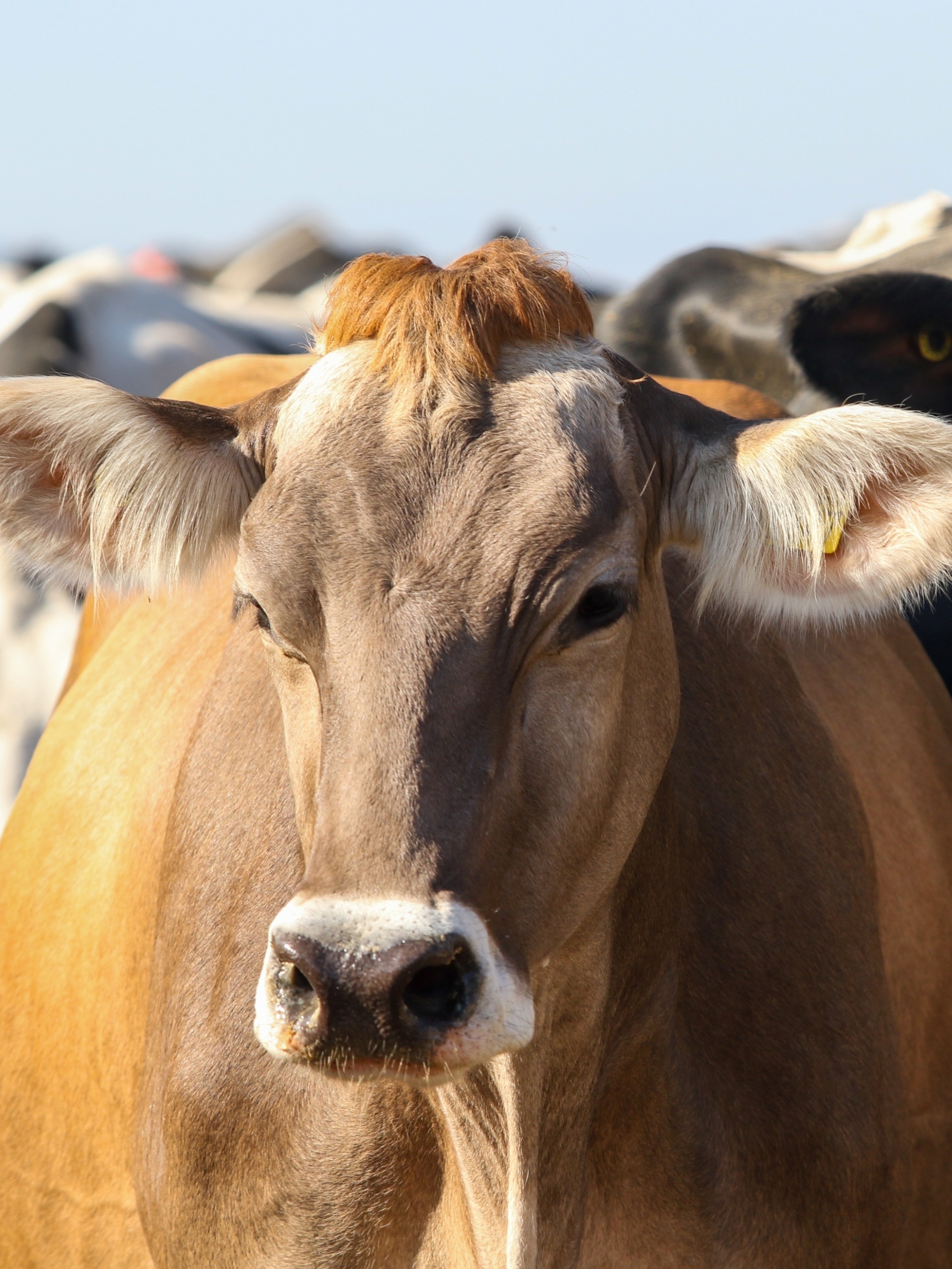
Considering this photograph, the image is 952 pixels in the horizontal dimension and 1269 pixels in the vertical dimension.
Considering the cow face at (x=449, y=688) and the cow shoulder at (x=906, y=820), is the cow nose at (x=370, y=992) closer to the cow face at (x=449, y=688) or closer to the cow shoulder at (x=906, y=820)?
the cow face at (x=449, y=688)

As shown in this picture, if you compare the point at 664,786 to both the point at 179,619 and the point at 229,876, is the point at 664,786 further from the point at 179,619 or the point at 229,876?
the point at 179,619

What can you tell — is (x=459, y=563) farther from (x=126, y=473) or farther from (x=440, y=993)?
(x=126, y=473)

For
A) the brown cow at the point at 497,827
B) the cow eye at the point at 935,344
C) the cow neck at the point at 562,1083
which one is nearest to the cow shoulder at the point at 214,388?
the brown cow at the point at 497,827

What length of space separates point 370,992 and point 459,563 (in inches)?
24.2

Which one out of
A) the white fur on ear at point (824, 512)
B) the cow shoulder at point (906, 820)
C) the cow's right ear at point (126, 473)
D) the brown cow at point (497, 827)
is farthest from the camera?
the cow shoulder at point (906, 820)

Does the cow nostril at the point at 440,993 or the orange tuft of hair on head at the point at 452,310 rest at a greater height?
the orange tuft of hair on head at the point at 452,310

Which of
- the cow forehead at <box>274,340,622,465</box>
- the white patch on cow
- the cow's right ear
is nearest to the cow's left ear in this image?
the cow forehead at <box>274,340,622,465</box>

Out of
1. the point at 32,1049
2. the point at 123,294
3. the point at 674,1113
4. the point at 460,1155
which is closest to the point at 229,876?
the point at 460,1155

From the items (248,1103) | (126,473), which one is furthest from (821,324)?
(248,1103)

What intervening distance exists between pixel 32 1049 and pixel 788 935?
1874mm

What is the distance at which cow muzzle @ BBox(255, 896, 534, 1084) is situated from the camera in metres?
1.85

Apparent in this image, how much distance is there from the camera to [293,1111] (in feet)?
8.25

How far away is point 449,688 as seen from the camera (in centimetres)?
204

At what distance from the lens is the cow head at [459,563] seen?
1943 mm
